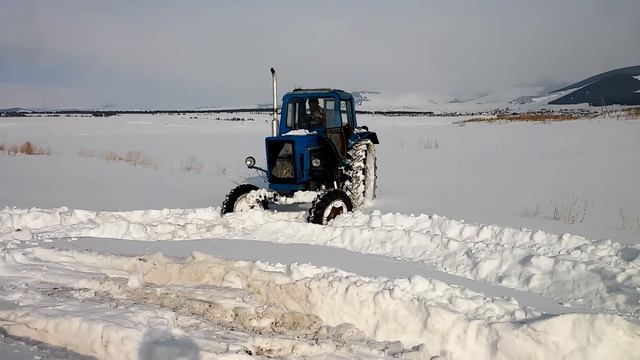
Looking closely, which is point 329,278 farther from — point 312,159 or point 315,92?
point 315,92

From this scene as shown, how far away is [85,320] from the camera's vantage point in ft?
12.6

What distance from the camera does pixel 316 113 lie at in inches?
356

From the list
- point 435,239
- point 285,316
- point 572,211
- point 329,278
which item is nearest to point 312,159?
point 435,239

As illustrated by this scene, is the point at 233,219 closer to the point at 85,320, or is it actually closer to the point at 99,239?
the point at 99,239

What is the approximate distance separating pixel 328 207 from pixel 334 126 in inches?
86.6

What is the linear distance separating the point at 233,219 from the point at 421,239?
9.56 ft

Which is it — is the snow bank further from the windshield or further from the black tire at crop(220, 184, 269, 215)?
the windshield

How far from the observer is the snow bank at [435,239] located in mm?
4730

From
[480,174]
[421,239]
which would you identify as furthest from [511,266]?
[480,174]

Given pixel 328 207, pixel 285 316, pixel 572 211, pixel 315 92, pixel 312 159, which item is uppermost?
pixel 315 92

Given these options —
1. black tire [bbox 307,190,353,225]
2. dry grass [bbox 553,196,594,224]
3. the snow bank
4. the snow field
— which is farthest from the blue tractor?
dry grass [bbox 553,196,594,224]

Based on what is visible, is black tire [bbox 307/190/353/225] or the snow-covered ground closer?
the snow-covered ground

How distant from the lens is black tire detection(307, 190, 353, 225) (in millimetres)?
7359

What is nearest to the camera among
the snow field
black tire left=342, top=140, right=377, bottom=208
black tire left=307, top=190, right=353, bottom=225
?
the snow field
